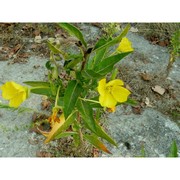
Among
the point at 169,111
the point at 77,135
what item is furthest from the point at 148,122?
the point at 77,135

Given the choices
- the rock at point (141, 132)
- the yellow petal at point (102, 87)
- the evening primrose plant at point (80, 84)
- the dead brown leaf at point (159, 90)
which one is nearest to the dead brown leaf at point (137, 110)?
the rock at point (141, 132)

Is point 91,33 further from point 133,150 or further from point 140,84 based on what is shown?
point 133,150

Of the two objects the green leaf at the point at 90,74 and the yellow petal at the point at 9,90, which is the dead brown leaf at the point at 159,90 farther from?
the yellow petal at the point at 9,90

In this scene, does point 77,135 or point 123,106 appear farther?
point 123,106

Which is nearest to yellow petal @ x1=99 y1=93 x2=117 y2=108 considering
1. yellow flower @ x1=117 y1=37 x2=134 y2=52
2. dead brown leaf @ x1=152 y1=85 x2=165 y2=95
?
yellow flower @ x1=117 y1=37 x2=134 y2=52

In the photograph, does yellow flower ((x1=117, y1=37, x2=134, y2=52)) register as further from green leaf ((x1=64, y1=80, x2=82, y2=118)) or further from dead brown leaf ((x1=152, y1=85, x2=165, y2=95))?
dead brown leaf ((x1=152, y1=85, x2=165, y2=95))

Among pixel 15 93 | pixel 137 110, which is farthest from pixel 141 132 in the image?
pixel 15 93

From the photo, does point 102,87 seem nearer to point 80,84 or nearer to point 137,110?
point 80,84
